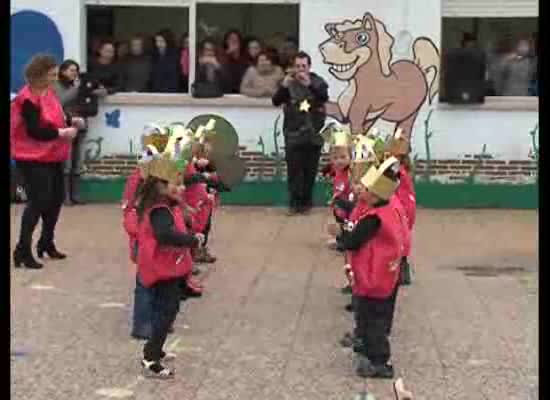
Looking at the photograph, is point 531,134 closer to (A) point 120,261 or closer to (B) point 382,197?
(A) point 120,261

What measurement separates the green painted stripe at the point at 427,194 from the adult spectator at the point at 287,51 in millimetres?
1515

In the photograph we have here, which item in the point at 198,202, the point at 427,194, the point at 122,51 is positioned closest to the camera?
the point at 198,202

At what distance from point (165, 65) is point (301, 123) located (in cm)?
219

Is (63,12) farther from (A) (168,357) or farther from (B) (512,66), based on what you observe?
(A) (168,357)

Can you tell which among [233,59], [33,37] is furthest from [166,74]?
[33,37]

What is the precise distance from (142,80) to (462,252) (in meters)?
5.15

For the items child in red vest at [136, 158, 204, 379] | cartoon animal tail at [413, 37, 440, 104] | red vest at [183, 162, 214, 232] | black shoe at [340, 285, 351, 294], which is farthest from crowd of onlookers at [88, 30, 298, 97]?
child in red vest at [136, 158, 204, 379]

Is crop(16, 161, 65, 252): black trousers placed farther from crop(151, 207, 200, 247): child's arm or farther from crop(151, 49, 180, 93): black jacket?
crop(151, 49, 180, 93): black jacket

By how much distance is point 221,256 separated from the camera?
36.0ft

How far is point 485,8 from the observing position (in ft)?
46.8

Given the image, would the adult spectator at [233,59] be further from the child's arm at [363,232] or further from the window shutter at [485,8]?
the child's arm at [363,232]

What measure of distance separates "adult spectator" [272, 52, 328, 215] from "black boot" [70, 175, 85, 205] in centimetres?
269

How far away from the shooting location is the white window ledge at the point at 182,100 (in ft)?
46.9

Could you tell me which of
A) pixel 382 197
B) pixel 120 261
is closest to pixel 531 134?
pixel 120 261
